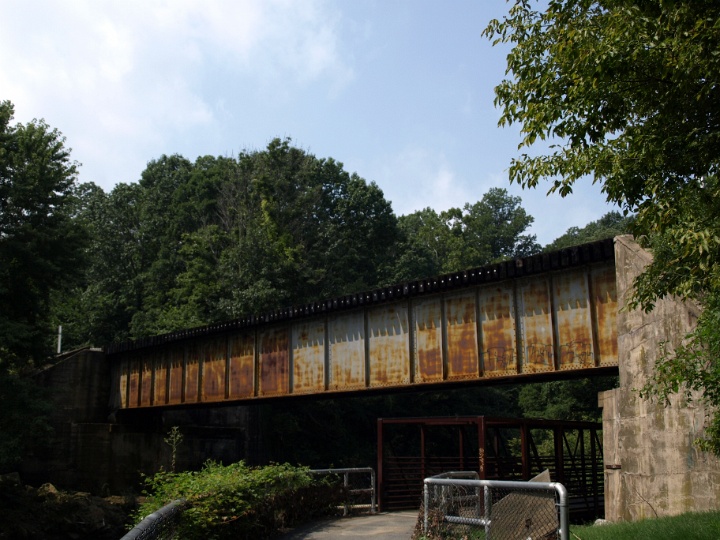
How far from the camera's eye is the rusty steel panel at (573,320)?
717 inches

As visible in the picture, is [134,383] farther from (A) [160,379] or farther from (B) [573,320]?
(B) [573,320]

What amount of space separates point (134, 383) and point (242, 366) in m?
9.44

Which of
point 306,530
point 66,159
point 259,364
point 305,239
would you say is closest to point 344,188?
point 305,239

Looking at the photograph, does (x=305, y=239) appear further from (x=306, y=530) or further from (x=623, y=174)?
(x=623, y=174)

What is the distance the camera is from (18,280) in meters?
29.9

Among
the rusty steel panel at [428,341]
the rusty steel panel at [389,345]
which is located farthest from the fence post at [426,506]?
the rusty steel panel at [389,345]

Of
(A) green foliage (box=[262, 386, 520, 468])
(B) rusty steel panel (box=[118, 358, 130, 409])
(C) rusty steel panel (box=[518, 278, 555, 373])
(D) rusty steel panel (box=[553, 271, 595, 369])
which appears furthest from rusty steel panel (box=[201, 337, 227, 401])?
(A) green foliage (box=[262, 386, 520, 468])

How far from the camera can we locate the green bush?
10820 millimetres

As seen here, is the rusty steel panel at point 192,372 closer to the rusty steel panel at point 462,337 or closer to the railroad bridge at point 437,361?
the railroad bridge at point 437,361

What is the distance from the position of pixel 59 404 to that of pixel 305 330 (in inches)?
644

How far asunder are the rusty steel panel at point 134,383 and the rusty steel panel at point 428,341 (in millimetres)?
18158

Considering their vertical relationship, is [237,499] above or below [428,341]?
below

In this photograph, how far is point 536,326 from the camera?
19.4 m

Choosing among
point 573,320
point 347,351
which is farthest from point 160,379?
point 573,320
